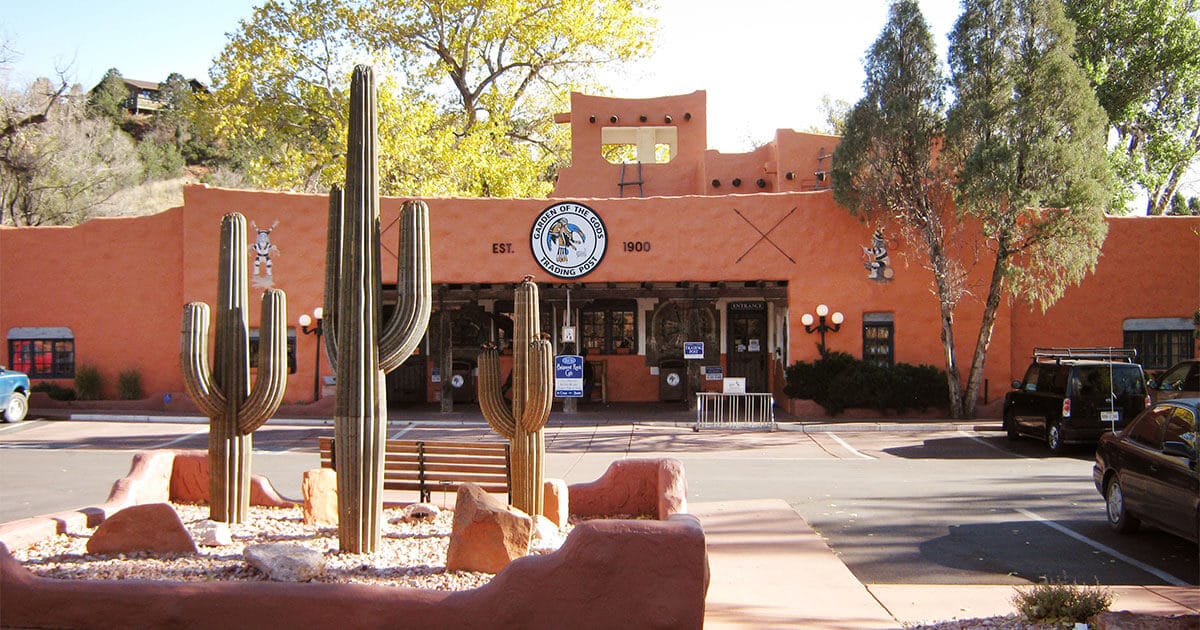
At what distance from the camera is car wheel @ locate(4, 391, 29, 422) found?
2159 cm

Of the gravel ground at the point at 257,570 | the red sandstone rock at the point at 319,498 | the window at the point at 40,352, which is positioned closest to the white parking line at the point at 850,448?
the gravel ground at the point at 257,570

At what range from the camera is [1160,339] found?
74.0ft

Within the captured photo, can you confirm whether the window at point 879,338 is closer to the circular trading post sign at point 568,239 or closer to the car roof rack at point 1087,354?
the car roof rack at point 1087,354

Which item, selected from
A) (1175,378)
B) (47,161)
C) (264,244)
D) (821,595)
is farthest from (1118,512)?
(47,161)

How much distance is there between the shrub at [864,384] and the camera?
2164cm

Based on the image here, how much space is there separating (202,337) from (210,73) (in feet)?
97.0

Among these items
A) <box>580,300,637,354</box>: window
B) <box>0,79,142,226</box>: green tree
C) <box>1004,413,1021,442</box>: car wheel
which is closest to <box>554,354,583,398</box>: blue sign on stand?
<box>580,300,637,354</box>: window

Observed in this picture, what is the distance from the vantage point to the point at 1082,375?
653 inches

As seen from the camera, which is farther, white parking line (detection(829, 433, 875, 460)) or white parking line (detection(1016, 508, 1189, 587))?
white parking line (detection(829, 433, 875, 460))

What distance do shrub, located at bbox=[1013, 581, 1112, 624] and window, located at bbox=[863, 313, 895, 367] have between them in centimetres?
1635

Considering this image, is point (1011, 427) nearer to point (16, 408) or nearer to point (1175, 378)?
point (1175, 378)

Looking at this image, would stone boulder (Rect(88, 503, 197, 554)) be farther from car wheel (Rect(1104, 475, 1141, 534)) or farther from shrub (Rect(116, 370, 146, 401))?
shrub (Rect(116, 370, 146, 401))

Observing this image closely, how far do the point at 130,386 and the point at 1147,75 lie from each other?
98.2 feet

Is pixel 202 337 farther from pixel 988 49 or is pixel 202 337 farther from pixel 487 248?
pixel 988 49
